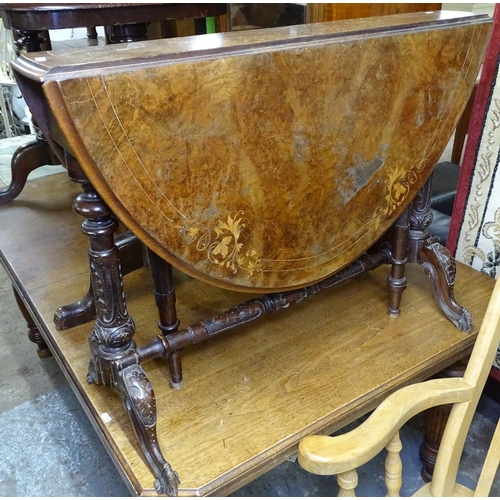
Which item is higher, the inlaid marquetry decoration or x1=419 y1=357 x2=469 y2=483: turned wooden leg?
the inlaid marquetry decoration

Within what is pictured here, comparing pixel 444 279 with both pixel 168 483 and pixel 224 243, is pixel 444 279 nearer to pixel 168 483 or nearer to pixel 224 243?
pixel 224 243

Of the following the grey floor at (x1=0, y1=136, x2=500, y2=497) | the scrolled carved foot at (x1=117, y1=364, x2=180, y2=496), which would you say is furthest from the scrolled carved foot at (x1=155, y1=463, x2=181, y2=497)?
the grey floor at (x1=0, y1=136, x2=500, y2=497)

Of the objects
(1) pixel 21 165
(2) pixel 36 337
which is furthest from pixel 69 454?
(1) pixel 21 165

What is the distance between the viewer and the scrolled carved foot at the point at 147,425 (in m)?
0.92

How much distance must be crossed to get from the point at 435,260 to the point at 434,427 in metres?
0.44

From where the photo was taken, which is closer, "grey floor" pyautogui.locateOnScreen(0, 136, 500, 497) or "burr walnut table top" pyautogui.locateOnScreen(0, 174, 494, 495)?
"burr walnut table top" pyautogui.locateOnScreen(0, 174, 494, 495)

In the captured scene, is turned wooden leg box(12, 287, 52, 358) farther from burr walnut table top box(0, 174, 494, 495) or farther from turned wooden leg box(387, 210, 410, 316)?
turned wooden leg box(387, 210, 410, 316)

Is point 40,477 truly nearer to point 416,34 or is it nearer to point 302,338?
point 302,338

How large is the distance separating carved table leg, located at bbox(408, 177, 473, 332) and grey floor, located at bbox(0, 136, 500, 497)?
18.9 inches

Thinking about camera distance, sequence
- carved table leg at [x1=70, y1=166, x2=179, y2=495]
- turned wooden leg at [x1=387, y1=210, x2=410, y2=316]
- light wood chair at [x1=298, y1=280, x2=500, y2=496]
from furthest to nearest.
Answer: turned wooden leg at [x1=387, y1=210, x2=410, y2=316] < carved table leg at [x1=70, y1=166, x2=179, y2=495] < light wood chair at [x1=298, y1=280, x2=500, y2=496]

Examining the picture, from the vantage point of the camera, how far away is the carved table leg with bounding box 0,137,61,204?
202 cm

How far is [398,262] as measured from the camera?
1320 millimetres

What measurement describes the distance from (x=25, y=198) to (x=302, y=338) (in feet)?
4.36

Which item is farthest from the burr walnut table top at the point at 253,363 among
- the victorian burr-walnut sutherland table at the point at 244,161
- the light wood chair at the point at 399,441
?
the light wood chair at the point at 399,441
